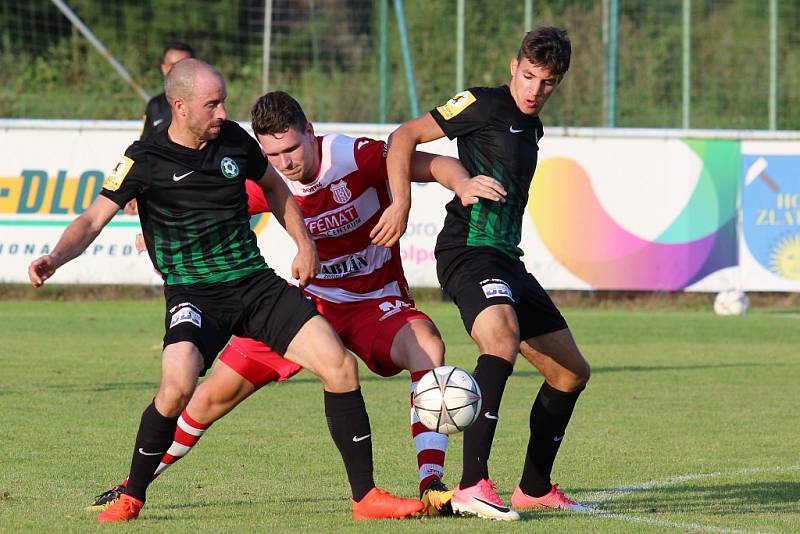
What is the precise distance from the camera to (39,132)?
1791 cm

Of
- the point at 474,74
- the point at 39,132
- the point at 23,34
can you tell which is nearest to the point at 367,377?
the point at 39,132

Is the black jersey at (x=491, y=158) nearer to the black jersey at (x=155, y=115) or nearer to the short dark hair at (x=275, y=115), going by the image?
the short dark hair at (x=275, y=115)

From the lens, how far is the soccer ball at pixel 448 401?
6.18m

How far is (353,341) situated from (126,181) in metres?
1.35

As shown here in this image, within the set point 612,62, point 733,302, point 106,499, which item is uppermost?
point 612,62

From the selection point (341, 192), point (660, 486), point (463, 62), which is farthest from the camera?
point (463, 62)

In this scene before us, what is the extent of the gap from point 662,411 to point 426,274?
25.3 feet

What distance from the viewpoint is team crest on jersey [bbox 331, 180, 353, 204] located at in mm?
6918

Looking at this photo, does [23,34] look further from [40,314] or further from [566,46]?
[566,46]

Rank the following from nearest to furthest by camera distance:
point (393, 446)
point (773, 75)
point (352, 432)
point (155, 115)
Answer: point (352, 432), point (393, 446), point (155, 115), point (773, 75)

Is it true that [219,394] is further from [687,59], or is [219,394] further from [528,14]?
[528,14]

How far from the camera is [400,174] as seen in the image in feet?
21.8

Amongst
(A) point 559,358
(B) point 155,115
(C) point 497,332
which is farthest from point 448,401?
(B) point 155,115

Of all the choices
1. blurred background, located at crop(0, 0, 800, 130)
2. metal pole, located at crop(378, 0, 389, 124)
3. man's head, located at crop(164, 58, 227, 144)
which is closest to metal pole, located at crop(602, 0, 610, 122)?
blurred background, located at crop(0, 0, 800, 130)
